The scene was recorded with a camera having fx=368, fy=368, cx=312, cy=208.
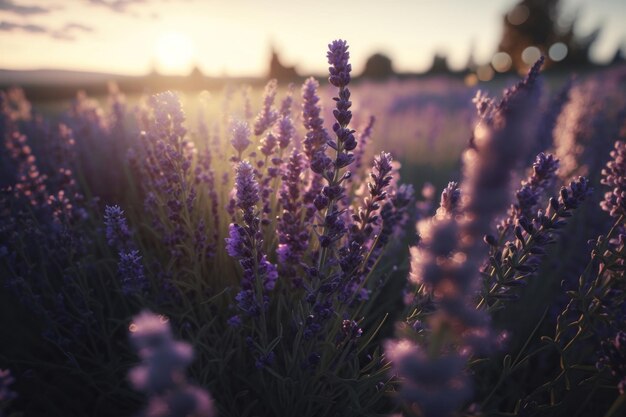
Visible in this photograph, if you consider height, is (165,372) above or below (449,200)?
below

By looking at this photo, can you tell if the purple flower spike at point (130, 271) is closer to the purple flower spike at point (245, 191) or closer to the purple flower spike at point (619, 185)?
the purple flower spike at point (245, 191)

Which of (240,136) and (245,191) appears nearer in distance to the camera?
(245,191)

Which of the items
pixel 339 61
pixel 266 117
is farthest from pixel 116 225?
pixel 339 61

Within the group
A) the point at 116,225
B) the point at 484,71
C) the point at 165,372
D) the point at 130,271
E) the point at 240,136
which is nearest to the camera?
the point at 165,372

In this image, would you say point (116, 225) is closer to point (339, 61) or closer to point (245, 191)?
point (245, 191)

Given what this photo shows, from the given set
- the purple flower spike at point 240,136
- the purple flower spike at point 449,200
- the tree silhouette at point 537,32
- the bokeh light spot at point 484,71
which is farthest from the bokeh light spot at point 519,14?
the purple flower spike at point 449,200

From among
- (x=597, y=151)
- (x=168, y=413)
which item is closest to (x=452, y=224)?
(x=168, y=413)

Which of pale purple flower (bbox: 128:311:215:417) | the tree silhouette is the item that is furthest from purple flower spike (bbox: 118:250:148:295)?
the tree silhouette

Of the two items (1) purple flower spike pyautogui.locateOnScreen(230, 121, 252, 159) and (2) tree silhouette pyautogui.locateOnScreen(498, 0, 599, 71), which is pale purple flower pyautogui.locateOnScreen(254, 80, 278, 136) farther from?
(2) tree silhouette pyautogui.locateOnScreen(498, 0, 599, 71)

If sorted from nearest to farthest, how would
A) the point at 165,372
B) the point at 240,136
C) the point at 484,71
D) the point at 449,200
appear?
1. the point at 165,372
2. the point at 449,200
3. the point at 240,136
4. the point at 484,71

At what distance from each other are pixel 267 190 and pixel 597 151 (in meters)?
4.20

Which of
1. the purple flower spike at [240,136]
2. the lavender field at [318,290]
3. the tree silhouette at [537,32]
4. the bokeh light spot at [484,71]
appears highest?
the tree silhouette at [537,32]

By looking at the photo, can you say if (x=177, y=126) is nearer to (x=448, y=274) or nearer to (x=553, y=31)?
(x=448, y=274)

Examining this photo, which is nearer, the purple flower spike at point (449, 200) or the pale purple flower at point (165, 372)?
the pale purple flower at point (165, 372)
